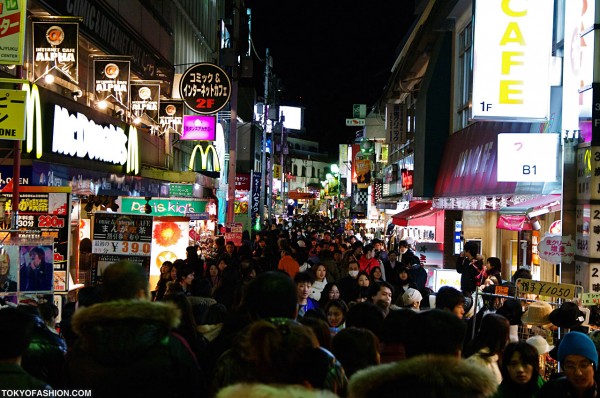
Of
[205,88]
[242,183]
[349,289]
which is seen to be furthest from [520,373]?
[242,183]

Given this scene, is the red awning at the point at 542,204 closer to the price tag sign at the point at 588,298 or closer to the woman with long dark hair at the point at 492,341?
the price tag sign at the point at 588,298

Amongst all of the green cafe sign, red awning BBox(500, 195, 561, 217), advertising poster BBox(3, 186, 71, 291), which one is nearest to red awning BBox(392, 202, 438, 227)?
the green cafe sign

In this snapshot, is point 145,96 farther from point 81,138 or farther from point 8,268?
point 8,268

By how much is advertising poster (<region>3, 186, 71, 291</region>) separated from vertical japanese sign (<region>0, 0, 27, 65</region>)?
74.0 inches

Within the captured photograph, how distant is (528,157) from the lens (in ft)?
40.3

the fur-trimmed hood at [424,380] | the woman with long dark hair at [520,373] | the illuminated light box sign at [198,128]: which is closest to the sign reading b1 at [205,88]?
the illuminated light box sign at [198,128]

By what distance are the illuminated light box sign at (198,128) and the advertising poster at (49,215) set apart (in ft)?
61.2

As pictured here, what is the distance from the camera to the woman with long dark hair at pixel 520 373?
513 centimetres

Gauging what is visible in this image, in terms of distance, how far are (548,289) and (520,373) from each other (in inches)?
127

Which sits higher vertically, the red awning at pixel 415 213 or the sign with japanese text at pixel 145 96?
the sign with japanese text at pixel 145 96

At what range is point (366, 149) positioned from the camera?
54219 mm

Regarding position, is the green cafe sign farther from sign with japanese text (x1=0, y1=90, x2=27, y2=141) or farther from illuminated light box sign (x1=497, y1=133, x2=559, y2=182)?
illuminated light box sign (x1=497, y1=133, x2=559, y2=182)

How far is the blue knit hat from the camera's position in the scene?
5.00 meters

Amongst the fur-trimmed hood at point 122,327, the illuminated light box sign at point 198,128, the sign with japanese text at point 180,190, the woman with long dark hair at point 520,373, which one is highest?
the illuminated light box sign at point 198,128
